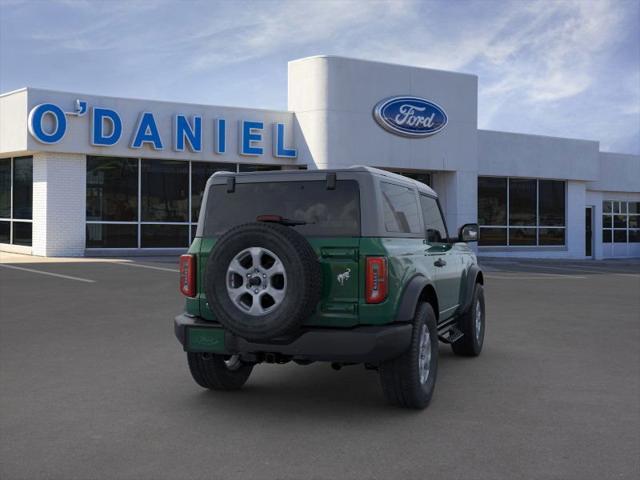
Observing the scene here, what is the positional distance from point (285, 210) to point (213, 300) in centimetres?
94

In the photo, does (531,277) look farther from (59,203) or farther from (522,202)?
(59,203)

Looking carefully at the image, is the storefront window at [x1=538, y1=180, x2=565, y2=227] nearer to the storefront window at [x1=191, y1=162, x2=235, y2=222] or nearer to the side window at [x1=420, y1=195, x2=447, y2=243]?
the storefront window at [x1=191, y1=162, x2=235, y2=222]

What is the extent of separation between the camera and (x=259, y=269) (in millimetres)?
5215

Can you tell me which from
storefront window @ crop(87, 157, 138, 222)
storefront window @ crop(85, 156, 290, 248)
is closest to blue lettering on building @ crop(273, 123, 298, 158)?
storefront window @ crop(85, 156, 290, 248)

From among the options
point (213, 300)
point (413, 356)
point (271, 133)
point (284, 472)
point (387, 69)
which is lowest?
point (284, 472)

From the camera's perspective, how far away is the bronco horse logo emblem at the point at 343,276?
5.30m

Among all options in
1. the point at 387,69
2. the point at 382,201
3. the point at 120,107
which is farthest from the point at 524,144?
the point at 382,201

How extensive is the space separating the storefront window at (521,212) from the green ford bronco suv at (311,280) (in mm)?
25372

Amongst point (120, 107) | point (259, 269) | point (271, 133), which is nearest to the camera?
point (259, 269)

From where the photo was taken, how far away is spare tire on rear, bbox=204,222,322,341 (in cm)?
508

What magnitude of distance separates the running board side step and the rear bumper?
170 cm

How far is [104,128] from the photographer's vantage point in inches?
918

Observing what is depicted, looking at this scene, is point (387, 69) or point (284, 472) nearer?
point (284, 472)

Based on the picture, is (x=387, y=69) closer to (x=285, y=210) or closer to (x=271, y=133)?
(x=271, y=133)
